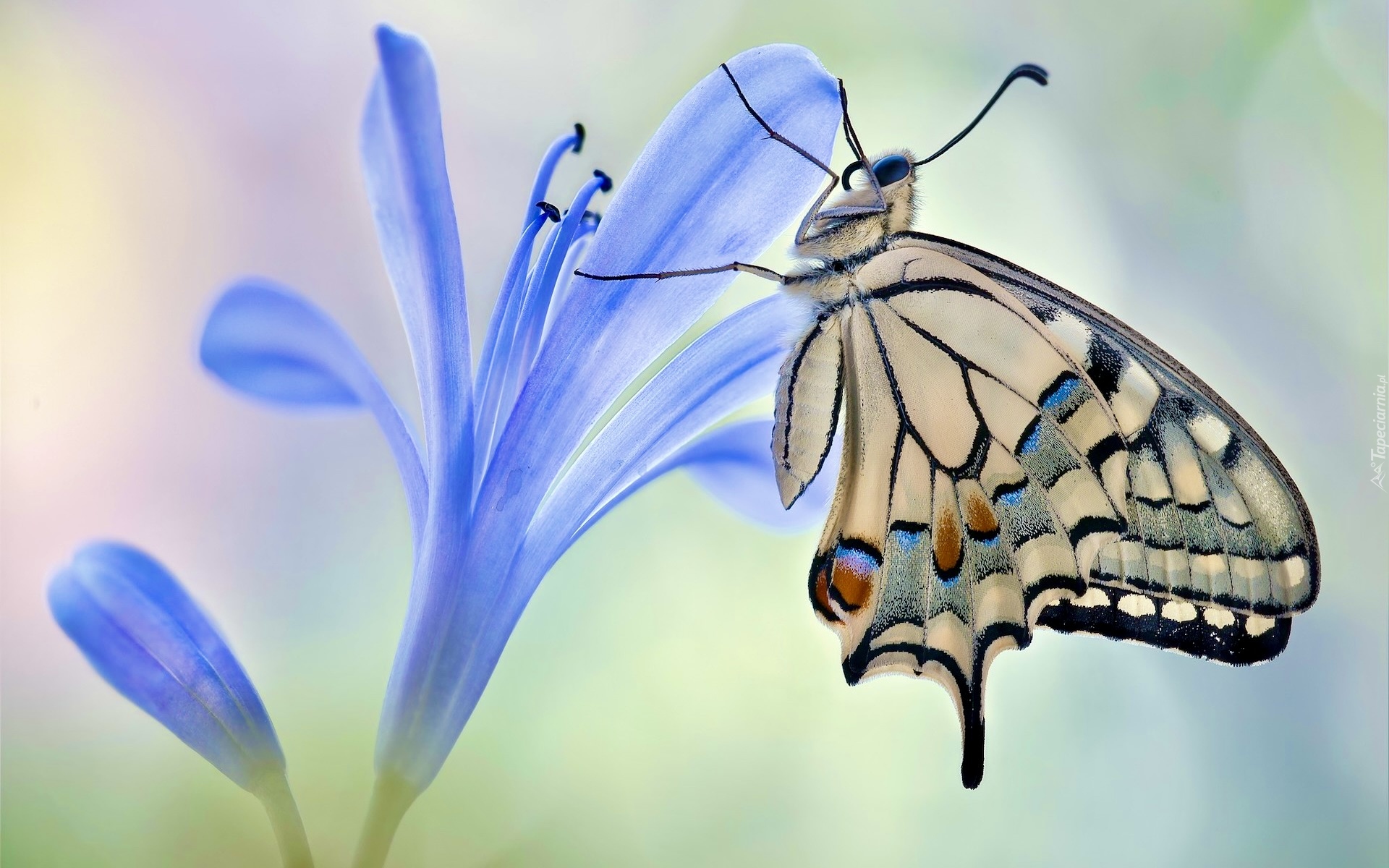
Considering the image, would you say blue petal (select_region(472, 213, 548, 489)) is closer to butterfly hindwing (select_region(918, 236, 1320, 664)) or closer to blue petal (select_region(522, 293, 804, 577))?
blue petal (select_region(522, 293, 804, 577))

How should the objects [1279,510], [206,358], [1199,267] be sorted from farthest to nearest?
1. [1199,267]
2. [1279,510]
3. [206,358]

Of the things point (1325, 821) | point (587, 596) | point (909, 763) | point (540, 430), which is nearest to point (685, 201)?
point (540, 430)

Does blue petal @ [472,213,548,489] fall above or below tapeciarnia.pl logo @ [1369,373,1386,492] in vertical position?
below

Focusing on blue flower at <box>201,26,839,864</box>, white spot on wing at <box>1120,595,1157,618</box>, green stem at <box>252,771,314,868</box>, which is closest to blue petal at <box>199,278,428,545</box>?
blue flower at <box>201,26,839,864</box>

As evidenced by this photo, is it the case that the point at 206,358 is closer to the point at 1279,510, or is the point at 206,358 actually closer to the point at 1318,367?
the point at 1279,510

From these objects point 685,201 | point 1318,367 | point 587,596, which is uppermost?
point 1318,367

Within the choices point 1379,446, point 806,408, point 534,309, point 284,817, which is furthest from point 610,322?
point 1379,446
